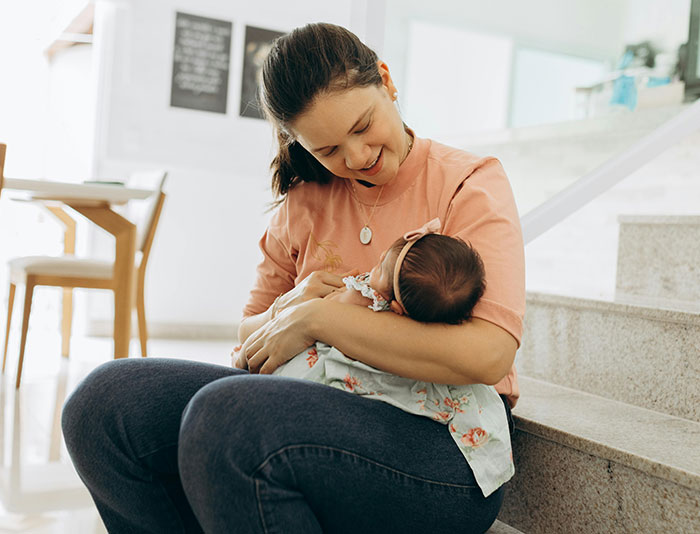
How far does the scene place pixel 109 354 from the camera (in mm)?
3822

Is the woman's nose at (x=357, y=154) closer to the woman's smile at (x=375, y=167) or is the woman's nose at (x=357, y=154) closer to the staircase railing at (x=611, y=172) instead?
the woman's smile at (x=375, y=167)

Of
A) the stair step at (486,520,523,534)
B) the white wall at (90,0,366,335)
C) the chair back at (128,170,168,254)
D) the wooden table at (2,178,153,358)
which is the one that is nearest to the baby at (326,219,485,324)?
the stair step at (486,520,523,534)

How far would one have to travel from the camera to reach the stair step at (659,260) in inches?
71.5

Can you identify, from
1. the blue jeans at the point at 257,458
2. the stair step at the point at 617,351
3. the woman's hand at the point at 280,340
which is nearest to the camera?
the blue jeans at the point at 257,458

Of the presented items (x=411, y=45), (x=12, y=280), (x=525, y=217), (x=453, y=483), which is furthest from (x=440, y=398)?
(x=12, y=280)

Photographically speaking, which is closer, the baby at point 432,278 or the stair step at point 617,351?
the baby at point 432,278

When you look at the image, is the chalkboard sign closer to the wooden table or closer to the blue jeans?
the wooden table

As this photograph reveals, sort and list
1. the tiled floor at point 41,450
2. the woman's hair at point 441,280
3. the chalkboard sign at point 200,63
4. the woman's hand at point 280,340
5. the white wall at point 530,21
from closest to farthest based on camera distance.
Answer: the woman's hair at point 441,280
the woman's hand at point 280,340
the tiled floor at point 41,450
the white wall at point 530,21
the chalkboard sign at point 200,63

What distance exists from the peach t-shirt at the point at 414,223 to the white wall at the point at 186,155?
3257 mm

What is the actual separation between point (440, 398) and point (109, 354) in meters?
3.13

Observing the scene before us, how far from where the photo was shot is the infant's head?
3.24 ft

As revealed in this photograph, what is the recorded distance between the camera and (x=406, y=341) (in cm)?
101

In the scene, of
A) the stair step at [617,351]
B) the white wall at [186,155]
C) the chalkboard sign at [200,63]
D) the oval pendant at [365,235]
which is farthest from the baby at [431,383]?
the chalkboard sign at [200,63]

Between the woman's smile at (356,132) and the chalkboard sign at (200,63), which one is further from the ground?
the chalkboard sign at (200,63)
